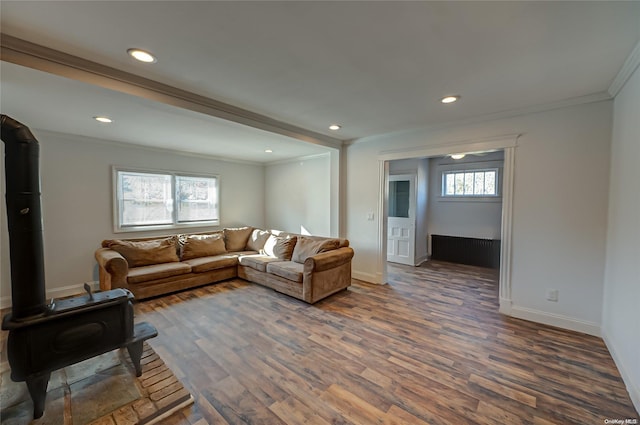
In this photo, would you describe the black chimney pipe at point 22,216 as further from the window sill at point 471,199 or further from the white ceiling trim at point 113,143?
the window sill at point 471,199

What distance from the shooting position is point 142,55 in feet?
6.39

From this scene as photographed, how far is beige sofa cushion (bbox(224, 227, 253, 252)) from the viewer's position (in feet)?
17.3

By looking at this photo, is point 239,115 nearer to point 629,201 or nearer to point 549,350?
point 629,201

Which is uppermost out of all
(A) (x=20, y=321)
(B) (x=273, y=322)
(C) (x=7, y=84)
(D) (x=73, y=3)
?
(D) (x=73, y=3)

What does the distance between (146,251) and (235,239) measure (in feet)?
5.25

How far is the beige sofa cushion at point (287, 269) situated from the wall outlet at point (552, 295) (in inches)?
116

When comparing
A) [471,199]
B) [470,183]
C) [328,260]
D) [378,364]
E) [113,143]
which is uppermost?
[113,143]

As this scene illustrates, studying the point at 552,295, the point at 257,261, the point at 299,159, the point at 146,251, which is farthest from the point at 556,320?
the point at 146,251

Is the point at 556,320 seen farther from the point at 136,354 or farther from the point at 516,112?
the point at 136,354

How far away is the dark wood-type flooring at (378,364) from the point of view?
1741mm

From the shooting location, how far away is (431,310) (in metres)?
3.36

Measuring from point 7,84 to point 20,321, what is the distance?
6.45 ft

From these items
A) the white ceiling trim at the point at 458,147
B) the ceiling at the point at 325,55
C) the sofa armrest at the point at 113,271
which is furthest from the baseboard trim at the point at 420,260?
the sofa armrest at the point at 113,271

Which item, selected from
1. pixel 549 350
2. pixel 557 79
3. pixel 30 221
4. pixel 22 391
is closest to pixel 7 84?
pixel 30 221
